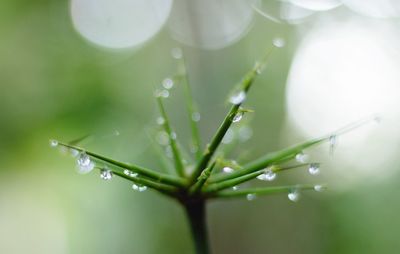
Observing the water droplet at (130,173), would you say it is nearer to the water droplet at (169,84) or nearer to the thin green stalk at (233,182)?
the thin green stalk at (233,182)

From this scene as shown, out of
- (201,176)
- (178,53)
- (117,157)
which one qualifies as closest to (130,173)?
(201,176)

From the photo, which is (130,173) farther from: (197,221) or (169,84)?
(169,84)

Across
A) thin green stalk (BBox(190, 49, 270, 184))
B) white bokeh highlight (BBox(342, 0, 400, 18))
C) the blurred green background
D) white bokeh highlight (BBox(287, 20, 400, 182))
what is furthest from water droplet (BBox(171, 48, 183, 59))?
white bokeh highlight (BBox(342, 0, 400, 18))

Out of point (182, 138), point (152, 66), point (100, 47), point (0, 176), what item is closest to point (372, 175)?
point (182, 138)

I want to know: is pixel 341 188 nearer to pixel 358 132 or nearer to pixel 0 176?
pixel 358 132

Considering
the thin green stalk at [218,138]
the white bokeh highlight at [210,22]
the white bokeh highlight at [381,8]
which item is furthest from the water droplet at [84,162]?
the white bokeh highlight at [381,8]
